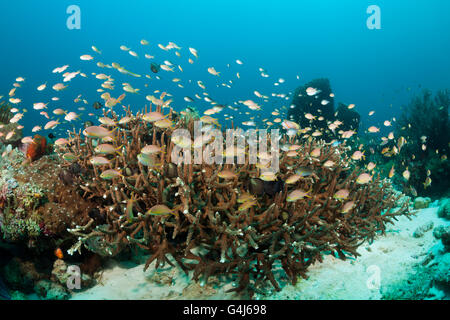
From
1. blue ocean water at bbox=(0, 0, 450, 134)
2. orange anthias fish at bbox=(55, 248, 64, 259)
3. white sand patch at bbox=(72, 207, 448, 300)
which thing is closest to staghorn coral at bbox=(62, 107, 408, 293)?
white sand patch at bbox=(72, 207, 448, 300)

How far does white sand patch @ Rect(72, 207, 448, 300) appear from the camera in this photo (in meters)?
3.01

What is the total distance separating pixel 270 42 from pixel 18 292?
487 feet

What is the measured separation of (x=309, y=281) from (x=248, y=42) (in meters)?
146

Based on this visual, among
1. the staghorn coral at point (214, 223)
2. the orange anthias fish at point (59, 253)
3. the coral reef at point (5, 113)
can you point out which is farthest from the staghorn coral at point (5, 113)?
the orange anthias fish at point (59, 253)

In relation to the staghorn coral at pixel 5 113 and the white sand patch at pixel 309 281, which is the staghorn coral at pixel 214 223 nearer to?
the white sand patch at pixel 309 281

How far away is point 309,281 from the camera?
10.6ft

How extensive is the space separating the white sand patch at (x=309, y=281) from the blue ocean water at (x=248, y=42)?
105m

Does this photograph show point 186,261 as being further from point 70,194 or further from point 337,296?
point 70,194

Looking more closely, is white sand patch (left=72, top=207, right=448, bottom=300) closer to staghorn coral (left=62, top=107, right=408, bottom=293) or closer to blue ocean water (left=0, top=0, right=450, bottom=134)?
staghorn coral (left=62, top=107, right=408, bottom=293)

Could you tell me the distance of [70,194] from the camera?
416 centimetres

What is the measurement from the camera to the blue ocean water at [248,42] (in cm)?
10581

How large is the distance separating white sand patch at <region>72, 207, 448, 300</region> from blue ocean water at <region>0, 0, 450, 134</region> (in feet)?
343
